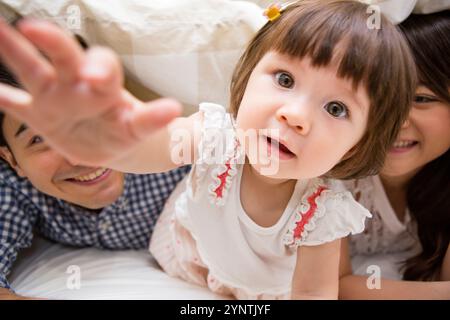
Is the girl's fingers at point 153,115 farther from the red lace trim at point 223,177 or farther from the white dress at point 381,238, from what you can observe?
the white dress at point 381,238

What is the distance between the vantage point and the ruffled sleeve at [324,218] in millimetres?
854

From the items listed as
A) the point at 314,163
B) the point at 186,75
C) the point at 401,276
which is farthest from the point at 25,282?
the point at 401,276

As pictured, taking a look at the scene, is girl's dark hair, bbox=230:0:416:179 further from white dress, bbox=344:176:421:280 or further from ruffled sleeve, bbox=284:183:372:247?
white dress, bbox=344:176:421:280

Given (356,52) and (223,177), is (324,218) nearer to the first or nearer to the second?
(223,177)

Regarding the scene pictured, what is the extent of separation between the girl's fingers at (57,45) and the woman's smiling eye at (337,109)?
1.23ft

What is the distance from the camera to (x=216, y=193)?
0.90 metres

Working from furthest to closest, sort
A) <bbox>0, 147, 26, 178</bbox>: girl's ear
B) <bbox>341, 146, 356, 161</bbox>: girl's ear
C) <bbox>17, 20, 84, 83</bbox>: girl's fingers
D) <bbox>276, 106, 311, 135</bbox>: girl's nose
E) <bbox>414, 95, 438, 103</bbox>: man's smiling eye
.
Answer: <bbox>0, 147, 26, 178</bbox>: girl's ear → <bbox>414, 95, 438, 103</bbox>: man's smiling eye → <bbox>341, 146, 356, 161</bbox>: girl's ear → <bbox>276, 106, 311, 135</bbox>: girl's nose → <bbox>17, 20, 84, 83</bbox>: girl's fingers

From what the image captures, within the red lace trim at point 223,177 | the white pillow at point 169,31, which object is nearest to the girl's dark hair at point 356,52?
the red lace trim at point 223,177

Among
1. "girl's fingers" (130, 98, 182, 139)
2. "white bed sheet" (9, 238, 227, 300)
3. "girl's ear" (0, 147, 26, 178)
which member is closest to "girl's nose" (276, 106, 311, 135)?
"girl's fingers" (130, 98, 182, 139)

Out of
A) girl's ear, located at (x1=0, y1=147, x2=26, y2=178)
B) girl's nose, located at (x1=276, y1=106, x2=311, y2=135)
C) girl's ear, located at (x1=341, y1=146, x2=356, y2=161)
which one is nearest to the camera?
girl's nose, located at (x1=276, y1=106, x2=311, y2=135)

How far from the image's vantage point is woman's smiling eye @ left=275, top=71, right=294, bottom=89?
2.45 ft

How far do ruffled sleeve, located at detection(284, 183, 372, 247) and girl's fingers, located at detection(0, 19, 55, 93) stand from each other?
0.50 meters

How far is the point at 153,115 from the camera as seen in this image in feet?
1.61
